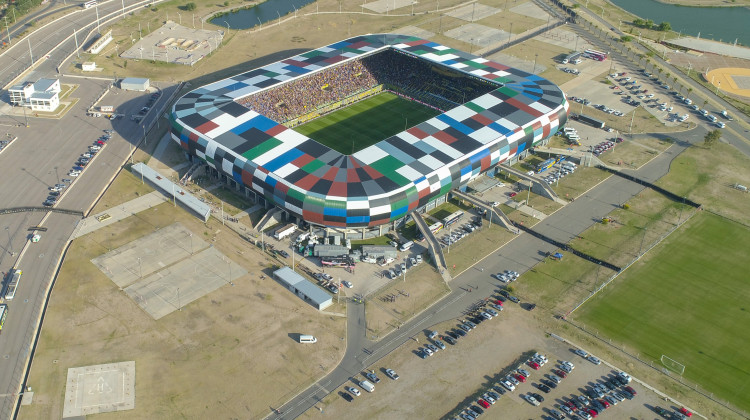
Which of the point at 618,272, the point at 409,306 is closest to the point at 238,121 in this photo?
the point at 409,306

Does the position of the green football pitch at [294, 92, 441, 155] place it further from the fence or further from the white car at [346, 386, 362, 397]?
the white car at [346, 386, 362, 397]

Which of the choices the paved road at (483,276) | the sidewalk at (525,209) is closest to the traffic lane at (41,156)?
the paved road at (483,276)

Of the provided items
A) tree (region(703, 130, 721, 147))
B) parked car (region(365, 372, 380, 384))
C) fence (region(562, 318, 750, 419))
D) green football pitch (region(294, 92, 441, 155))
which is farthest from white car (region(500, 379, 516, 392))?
tree (region(703, 130, 721, 147))

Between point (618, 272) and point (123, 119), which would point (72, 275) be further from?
point (618, 272)

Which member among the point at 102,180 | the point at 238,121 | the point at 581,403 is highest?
the point at 238,121

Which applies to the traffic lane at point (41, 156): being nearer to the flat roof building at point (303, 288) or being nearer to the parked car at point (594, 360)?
the flat roof building at point (303, 288)

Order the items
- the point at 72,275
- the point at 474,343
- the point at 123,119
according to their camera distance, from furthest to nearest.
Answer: the point at 123,119
the point at 72,275
the point at 474,343
